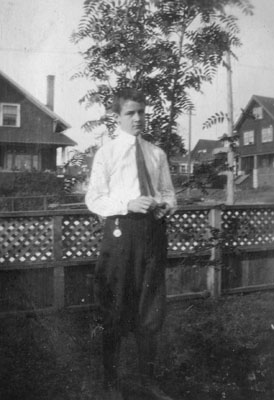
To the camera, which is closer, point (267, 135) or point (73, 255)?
point (73, 255)

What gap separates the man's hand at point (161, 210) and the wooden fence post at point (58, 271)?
1859mm

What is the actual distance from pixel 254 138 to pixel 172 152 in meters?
31.4

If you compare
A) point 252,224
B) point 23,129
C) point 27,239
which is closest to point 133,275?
point 27,239

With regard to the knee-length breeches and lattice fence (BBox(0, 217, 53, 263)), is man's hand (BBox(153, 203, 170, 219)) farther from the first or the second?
lattice fence (BBox(0, 217, 53, 263))

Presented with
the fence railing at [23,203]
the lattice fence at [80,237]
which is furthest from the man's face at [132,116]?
the fence railing at [23,203]

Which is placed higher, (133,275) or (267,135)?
(267,135)

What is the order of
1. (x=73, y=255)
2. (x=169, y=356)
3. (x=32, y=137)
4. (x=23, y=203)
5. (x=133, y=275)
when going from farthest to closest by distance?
(x=32, y=137) < (x=23, y=203) < (x=73, y=255) < (x=169, y=356) < (x=133, y=275)

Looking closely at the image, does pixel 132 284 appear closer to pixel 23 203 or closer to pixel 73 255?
pixel 73 255

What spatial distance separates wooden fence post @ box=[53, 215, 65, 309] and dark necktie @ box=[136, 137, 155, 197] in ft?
5.85

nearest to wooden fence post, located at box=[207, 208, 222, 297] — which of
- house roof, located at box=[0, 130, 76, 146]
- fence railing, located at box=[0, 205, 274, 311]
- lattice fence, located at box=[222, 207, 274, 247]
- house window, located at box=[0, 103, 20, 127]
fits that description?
fence railing, located at box=[0, 205, 274, 311]

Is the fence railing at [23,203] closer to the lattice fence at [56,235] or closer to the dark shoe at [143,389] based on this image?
the lattice fence at [56,235]

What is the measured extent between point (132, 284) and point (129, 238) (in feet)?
0.93

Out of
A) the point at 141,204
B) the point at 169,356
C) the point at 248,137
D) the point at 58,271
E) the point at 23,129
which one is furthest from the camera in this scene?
the point at 248,137

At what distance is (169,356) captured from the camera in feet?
9.96
